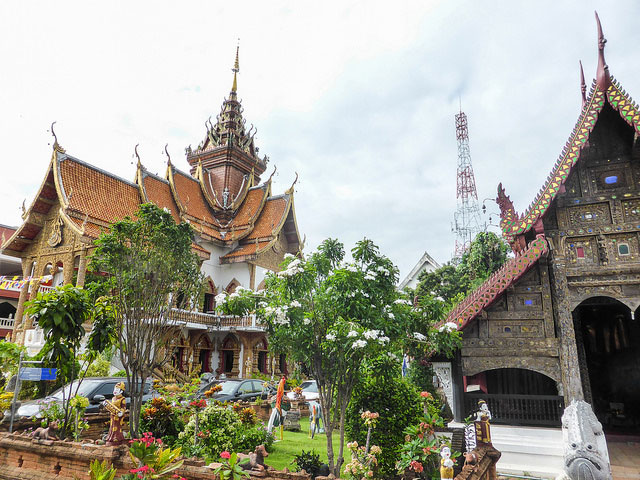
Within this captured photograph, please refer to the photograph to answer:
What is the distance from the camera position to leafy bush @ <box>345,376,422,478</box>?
6961 millimetres

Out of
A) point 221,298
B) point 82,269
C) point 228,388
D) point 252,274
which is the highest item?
point 252,274

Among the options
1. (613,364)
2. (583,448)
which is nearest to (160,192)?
(613,364)

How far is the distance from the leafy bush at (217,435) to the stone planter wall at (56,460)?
1616 mm

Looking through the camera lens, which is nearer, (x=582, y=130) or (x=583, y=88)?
(x=582, y=130)

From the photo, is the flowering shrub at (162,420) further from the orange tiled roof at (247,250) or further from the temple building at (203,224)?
the orange tiled roof at (247,250)

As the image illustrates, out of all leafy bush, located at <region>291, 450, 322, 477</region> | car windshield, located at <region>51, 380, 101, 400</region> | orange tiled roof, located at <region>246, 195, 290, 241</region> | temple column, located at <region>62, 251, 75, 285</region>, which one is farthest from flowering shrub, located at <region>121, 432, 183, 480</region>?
orange tiled roof, located at <region>246, 195, 290, 241</region>

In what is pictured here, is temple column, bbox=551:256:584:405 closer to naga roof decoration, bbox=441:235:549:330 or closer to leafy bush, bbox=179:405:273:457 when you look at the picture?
naga roof decoration, bbox=441:235:549:330

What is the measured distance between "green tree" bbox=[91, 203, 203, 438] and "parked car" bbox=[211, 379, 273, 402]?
5403 mm

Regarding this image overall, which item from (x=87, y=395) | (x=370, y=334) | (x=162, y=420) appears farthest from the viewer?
(x=87, y=395)

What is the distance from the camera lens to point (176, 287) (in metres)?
8.96

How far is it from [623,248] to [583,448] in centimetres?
388

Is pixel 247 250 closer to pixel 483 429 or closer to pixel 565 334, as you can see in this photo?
pixel 565 334

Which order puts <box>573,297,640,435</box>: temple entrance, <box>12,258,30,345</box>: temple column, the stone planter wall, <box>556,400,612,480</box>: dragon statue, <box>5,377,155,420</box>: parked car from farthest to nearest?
<box>12,258,30,345</box>: temple column < <box>573,297,640,435</box>: temple entrance < <box>5,377,155,420</box>: parked car < the stone planter wall < <box>556,400,612,480</box>: dragon statue

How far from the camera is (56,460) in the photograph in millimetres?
6727
